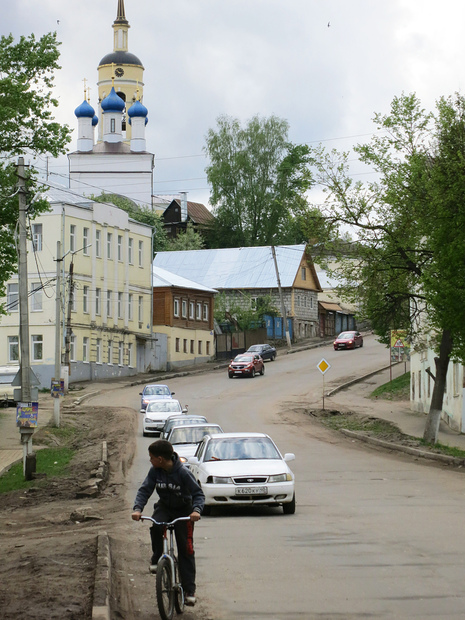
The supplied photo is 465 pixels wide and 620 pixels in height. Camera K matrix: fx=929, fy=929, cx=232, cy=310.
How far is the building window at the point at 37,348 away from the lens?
60.7 meters

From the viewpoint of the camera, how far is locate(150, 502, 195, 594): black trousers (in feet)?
28.9

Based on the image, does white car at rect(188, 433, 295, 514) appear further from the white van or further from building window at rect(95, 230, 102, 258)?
building window at rect(95, 230, 102, 258)

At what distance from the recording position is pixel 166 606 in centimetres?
834

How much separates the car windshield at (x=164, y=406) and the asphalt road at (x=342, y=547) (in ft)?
25.4

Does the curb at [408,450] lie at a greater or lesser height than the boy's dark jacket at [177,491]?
lesser

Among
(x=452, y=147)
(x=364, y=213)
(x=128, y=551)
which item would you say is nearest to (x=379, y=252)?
(x=364, y=213)

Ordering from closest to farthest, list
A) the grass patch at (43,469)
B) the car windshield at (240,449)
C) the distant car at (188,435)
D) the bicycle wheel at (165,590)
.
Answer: the bicycle wheel at (165,590) < the car windshield at (240,449) < the grass patch at (43,469) < the distant car at (188,435)

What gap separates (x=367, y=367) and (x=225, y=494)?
160 ft

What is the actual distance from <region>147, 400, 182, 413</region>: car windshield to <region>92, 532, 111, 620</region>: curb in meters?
23.2

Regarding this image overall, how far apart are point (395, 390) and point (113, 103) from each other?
5934 centimetres

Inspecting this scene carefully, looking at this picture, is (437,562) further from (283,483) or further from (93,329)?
(93,329)

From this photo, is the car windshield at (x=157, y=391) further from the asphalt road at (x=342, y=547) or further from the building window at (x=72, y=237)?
the building window at (x=72, y=237)

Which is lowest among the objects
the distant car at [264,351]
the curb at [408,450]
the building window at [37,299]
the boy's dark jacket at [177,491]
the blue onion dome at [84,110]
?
the curb at [408,450]

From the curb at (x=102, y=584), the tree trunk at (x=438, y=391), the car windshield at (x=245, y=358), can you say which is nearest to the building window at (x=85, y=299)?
the car windshield at (x=245, y=358)
